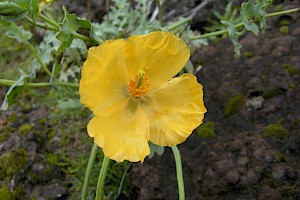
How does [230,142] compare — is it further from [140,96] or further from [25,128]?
[25,128]

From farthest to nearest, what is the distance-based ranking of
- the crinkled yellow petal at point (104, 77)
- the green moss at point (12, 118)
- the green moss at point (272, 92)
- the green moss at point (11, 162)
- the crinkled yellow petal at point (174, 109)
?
1. the green moss at point (12, 118)
2. the green moss at point (272, 92)
3. the green moss at point (11, 162)
4. the crinkled yellow petal at point (174, 109)
5. the crinkled yellow petal at point (104, 77)

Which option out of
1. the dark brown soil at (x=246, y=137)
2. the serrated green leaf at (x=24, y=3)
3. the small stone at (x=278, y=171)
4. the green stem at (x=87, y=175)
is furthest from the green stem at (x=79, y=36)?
the small stone at (x=278, y=171)

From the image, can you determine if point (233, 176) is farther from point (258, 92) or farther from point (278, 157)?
point (258, 92)

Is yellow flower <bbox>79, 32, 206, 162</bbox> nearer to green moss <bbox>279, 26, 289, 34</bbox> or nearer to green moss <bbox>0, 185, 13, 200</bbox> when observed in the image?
green moss <bbox>0, 185, 13, 200</bbox>

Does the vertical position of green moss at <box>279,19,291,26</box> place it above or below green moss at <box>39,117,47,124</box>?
below

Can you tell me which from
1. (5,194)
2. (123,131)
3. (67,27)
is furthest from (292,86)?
(5,194)

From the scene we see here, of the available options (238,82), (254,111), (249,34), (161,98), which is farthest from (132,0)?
(161,98)

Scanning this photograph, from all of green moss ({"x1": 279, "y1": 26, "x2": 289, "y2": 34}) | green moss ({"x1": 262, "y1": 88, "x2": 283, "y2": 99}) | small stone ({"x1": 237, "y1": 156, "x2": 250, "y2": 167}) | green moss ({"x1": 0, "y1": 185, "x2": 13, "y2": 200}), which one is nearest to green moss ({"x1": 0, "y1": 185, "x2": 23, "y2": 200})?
green moss ({"x1": 0, "y1": 185, "x2": 13, "y2": 200})

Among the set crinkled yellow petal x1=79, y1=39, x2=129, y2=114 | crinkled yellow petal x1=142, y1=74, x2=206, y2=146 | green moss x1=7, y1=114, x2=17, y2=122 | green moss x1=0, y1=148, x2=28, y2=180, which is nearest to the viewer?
crinkled yellow petal x1=79, y1=39, x2=129, y2=114

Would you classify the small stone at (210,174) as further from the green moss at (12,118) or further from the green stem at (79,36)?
the green moss at (12,118)
